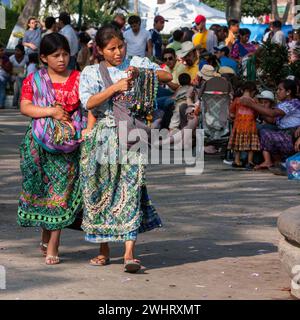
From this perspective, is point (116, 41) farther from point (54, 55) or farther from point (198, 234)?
point (198, 234)

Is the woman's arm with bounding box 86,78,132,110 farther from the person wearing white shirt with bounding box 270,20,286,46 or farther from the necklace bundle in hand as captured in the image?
the person wearing white shirt with bounding box 270,20,286,46

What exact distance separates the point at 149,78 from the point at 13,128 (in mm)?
11691

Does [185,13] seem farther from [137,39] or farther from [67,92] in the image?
[67,92]

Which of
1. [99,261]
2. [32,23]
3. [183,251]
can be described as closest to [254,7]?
[32,23]

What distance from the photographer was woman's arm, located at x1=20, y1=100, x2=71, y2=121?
841 centimetres

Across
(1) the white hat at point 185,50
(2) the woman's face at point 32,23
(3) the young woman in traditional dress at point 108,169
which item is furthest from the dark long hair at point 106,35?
(2) the woman's face at point 32,23

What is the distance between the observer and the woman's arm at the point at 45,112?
8.41 metres

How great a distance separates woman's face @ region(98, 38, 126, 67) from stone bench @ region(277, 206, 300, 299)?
5.45ft

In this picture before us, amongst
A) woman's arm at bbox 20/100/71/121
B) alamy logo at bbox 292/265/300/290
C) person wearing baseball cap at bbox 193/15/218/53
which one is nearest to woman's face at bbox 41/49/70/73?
woman's arm at bbox 20/100/71/121

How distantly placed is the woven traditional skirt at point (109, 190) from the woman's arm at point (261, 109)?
6759 millimetres

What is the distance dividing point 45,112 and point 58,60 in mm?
406

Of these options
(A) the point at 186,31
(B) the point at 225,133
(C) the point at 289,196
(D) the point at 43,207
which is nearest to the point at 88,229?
(D) the point at 43,207

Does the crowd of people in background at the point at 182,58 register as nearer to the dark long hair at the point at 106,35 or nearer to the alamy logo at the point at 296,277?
the dark long hair at the point at 106,35

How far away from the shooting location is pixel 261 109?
14.9 meters
